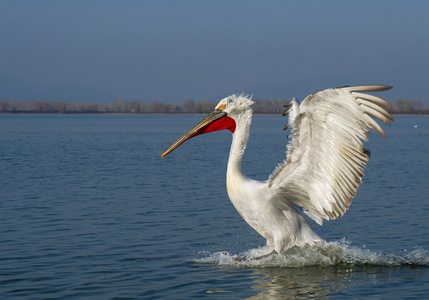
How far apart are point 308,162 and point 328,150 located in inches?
11.4

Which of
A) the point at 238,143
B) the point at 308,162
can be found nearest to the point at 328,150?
the point at 308,162

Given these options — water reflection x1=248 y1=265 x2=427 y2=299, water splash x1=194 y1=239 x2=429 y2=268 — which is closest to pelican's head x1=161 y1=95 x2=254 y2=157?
water splash x1=194 y1=239 x2=429 y2=268

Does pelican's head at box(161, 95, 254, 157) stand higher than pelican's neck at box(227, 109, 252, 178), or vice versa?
pelican's head at box(161, 95, 254, 157)

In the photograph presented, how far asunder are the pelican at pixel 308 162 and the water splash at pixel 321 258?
224 mm

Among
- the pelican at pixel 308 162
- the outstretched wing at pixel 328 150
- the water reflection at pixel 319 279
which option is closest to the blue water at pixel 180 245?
the water reflection at pixel 319 279

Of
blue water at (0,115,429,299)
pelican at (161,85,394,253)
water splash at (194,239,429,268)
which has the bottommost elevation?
blue water at (0,115,429,299)

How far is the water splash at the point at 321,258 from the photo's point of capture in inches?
342

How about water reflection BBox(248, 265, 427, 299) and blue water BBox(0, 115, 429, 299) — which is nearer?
water reflection BBox(248, 265, 427, 299)

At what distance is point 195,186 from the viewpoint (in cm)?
1814

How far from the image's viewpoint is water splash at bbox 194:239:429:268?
342 inches

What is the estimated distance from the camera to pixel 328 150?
7707 mm

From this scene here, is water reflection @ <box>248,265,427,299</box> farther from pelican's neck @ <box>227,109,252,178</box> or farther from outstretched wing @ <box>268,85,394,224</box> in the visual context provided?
pelican's neck @ <box>227,109,252,178</box>

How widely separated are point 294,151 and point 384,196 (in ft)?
31.0

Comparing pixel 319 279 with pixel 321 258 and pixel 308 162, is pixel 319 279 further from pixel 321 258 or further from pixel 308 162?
pixel 308 162
